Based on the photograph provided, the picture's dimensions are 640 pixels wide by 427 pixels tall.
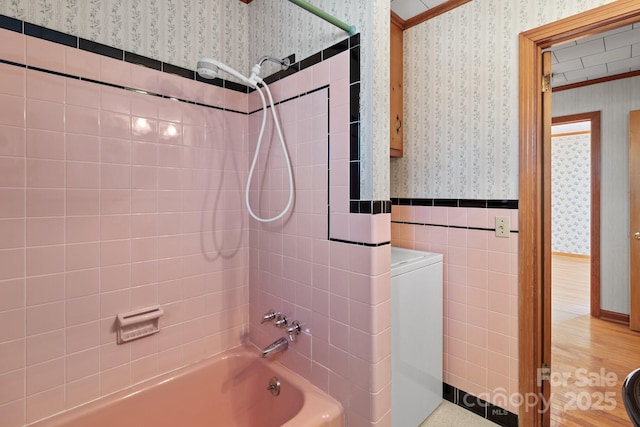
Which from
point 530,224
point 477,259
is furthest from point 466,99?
point 477,259

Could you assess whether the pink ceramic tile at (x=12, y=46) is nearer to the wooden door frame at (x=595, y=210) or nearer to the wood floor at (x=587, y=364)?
the wood floor at (x=587, y=364)

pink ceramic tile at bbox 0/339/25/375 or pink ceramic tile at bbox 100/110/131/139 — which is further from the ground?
pink ceramic tile at bbox 100/110/131/139

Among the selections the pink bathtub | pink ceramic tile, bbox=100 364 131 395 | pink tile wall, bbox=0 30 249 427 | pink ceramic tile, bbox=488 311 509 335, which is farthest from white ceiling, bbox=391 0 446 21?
pink ceramic tile, bbox=100 364 131 395

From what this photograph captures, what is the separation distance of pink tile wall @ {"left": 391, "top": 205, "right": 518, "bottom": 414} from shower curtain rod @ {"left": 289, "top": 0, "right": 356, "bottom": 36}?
1196mm

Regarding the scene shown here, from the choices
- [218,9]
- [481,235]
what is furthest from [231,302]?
[218,9]

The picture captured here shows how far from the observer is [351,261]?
1210 mm

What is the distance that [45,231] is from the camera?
114cm

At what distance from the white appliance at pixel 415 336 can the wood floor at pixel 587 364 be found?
29.2 inches

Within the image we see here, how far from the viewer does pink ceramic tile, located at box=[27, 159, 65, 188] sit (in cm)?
111

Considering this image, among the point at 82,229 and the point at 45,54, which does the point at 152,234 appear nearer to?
the point at 82,229

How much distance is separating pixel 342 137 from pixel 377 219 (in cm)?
37

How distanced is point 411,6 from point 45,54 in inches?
75.5

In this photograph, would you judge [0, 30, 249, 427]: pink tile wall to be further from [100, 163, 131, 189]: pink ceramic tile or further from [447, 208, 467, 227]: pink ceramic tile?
[447, 208, 467, 227]: pink ceramic tile

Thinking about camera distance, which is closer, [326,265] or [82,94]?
[82,94]
